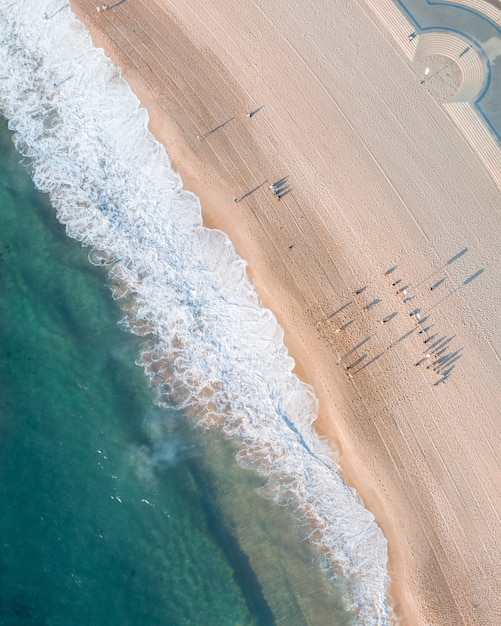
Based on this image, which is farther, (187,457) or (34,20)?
(34,20)

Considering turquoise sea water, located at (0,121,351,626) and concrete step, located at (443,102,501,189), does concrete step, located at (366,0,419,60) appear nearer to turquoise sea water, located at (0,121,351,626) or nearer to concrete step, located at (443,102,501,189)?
concrete step, located at (443,102,501,189)

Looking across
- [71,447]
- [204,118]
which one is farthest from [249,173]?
[71,447]

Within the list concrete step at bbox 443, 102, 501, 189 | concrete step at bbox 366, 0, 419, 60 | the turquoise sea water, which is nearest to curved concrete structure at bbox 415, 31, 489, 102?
concrete step at bbox 366, 0, 419, 60

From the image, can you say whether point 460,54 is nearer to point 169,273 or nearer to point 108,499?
point 169,273

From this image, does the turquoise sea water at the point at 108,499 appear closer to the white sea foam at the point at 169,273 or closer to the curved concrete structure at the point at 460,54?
the white sea foam at the point at 169,273

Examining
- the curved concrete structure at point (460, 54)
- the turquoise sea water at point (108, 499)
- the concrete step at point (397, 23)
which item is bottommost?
the turquoise sea water at point (108, 499)

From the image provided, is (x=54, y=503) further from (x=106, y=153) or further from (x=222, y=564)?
(x=106, y=153)

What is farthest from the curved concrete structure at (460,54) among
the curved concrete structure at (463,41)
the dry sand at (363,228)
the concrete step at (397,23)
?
the dry sand at (363,228)
